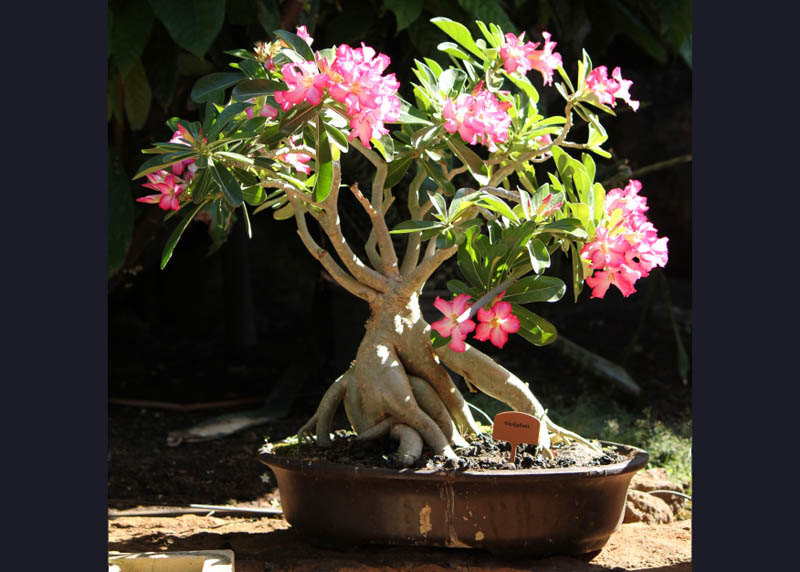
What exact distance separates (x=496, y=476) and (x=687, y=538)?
0.86 metres

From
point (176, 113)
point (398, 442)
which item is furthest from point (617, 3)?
point (398, 442)

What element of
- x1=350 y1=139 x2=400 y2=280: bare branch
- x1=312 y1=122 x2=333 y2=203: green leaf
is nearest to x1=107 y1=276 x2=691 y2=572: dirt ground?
x1=350 y1=139 x2=400 y2=280: bare branch

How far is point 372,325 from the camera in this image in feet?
8.12

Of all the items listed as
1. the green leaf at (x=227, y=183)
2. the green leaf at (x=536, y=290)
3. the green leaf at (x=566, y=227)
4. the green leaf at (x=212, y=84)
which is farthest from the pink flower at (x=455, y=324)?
the green leaf at (x=212, y=84)

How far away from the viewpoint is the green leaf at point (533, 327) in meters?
2.15

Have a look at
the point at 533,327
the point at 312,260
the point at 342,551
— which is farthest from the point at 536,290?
the point at 312,260

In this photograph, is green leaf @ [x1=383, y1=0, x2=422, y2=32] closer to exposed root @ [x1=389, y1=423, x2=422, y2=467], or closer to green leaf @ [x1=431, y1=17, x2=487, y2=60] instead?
Answer: green leaf @ [x1=431, y1=17, x2=487, y2=60]

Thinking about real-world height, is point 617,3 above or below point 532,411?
above

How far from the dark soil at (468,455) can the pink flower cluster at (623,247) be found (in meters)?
0.46

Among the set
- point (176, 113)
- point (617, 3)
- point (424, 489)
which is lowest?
point (424, 489)

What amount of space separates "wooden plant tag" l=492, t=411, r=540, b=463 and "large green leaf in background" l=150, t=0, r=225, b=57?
70.5 inches

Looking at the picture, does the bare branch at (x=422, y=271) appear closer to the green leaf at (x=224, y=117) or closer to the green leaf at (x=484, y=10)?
the green leaf at (x=224, y=117)

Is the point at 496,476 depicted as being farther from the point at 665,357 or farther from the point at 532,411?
the point at 665,357

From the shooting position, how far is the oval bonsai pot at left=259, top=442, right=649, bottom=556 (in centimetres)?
206
